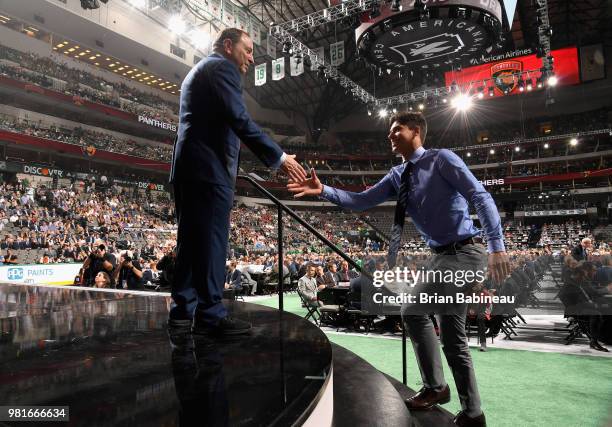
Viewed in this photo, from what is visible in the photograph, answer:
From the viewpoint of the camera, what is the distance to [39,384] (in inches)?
46.8

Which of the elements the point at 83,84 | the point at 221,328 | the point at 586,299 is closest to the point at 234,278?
the point at 586,299

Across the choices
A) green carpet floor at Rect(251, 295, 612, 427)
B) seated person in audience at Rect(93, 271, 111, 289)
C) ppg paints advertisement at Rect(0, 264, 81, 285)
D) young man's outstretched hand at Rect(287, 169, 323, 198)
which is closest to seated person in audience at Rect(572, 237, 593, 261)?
green carpet floor at Rect(251, 295, 612, 427)

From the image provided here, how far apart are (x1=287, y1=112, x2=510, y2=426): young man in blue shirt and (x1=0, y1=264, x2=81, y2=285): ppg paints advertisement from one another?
34.5 ft

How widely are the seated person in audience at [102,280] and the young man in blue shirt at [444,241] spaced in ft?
19.4

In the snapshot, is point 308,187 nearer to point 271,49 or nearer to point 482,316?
point 482,316

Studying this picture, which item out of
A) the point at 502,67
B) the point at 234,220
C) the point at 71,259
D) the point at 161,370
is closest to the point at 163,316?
the point at 161,370

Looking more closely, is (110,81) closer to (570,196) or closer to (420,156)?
(420,156)

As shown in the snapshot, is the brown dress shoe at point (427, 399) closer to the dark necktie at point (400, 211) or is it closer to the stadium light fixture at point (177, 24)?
the dark necktie at point (400, 211)

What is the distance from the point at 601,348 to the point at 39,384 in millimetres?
6462

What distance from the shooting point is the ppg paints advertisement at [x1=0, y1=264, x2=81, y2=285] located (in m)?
9.88

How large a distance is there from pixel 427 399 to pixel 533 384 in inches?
105

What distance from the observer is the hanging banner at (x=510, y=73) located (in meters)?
18.5

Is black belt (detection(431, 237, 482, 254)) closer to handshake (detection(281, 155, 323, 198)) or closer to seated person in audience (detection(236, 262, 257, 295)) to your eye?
handshake (detection(281, 155, 323, 198))

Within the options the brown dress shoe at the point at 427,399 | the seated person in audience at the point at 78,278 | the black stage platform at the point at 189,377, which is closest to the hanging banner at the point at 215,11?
the seated person in audience at the point at 78,278
